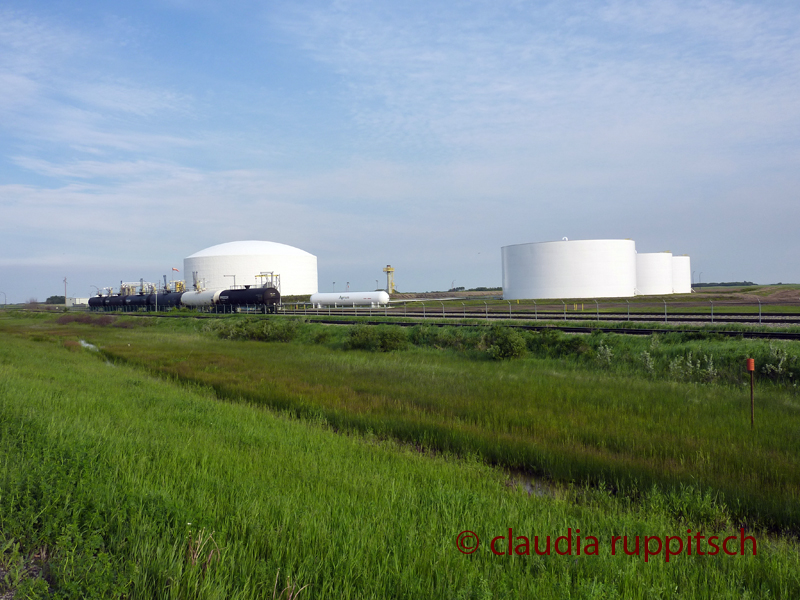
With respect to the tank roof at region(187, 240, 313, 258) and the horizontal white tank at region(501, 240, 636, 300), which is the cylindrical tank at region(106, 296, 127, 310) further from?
the horizontal white tank at region(501, 240, 636, 300)

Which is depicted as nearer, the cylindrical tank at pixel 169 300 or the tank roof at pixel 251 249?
the cylindrical tank at pixel 169 300

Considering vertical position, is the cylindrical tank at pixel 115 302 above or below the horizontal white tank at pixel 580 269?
below

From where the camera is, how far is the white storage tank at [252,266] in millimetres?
109000

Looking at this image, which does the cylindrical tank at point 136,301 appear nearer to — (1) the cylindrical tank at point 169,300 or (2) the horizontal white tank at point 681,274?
(1) the cylindrical tank at point 169,300

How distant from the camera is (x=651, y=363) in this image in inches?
758

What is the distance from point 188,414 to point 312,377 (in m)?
7.83

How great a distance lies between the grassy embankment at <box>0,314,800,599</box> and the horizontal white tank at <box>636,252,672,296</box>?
97.0 metres

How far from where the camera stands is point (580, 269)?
260 ft

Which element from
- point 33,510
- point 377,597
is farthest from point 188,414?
point 377,597

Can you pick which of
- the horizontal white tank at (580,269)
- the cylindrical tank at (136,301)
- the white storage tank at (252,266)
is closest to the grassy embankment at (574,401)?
the horizontal white tank at (580,269)

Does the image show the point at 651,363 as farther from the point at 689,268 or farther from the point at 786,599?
the point at 689,268

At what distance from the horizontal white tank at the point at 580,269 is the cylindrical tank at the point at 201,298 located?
47014 millimetres

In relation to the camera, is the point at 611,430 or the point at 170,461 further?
the point at 611,430

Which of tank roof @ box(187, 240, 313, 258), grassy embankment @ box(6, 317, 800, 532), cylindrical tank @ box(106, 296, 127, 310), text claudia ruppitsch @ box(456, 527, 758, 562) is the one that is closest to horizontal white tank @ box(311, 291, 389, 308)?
grassy embankment @ box(6, 317, 800, 532)
